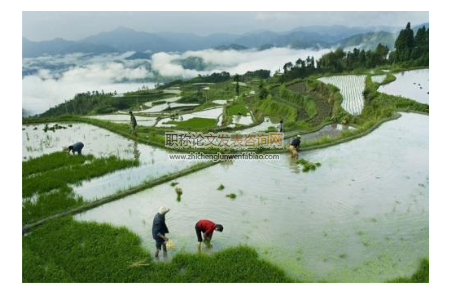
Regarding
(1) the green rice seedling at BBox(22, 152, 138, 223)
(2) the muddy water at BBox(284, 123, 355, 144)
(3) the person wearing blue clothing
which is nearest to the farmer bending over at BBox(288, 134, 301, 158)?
(2) the muddy water at BBox(284, 123, 355, 144)

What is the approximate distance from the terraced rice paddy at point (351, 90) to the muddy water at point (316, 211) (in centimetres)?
831

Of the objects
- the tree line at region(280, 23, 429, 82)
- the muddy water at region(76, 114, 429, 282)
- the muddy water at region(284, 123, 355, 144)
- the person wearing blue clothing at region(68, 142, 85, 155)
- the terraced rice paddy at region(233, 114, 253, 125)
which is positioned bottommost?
the muddy water at region(76, 114, 429, 282)

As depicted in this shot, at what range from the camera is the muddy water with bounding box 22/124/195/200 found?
9320 millimetres

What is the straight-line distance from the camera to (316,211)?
7.39 metres

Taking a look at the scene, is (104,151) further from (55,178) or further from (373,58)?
(373,58)

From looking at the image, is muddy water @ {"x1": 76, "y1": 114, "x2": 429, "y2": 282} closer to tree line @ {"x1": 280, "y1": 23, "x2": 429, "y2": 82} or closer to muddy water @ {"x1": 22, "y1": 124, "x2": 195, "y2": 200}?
muddy water @ {"x1": 22, "y1": 124, "x2": 195, "y2": 200}

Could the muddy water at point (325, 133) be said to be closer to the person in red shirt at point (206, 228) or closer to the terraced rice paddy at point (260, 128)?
the terraced rice paddy at point (260, 128)

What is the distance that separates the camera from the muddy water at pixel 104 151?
9.32 metres

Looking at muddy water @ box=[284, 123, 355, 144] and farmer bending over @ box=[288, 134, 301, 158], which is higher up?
muddy water @ box=[284, 123, 355, 144]

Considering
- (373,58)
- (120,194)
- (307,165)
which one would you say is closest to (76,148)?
(120,194)

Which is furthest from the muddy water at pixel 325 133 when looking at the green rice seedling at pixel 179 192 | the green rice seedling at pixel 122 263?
the green rice seedling at pixel 122 263

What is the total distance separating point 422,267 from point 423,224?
1.62 metres

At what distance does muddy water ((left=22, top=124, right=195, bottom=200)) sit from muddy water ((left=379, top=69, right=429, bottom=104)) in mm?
14292

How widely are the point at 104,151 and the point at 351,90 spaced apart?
61.5 feet
